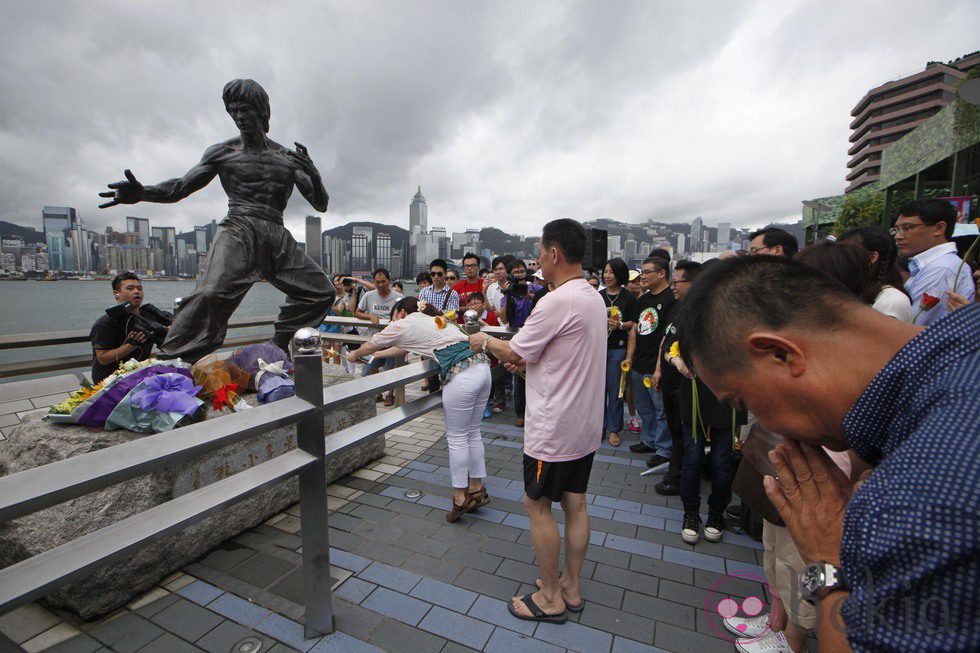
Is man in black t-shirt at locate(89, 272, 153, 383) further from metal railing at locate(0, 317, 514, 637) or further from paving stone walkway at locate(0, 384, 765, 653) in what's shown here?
metal railing at locate(0, 317, 514, 637)

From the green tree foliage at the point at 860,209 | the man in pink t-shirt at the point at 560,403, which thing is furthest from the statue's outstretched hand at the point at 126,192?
the green tree foliage at the point at 860,209

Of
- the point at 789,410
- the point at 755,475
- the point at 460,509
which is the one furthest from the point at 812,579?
the point at 460,509

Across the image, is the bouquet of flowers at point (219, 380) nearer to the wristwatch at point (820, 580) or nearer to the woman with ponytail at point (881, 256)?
the wristwatch at point (820, 580)

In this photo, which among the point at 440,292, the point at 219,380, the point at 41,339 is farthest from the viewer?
the point at 440,292

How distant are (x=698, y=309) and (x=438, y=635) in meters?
2.16

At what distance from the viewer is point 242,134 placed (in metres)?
4.40

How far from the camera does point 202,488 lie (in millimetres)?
1698

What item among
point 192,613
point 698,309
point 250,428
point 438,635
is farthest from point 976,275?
point 192,613

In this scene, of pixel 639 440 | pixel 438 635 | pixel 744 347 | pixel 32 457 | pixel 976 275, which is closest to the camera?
pixel 744 347

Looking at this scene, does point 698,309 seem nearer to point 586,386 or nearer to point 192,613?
point 586,386

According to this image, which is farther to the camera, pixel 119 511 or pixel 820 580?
pixel 119 511

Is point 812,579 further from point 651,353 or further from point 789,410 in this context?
point 651,353

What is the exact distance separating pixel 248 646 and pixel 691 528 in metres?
2.74

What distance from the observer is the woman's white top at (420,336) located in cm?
354
